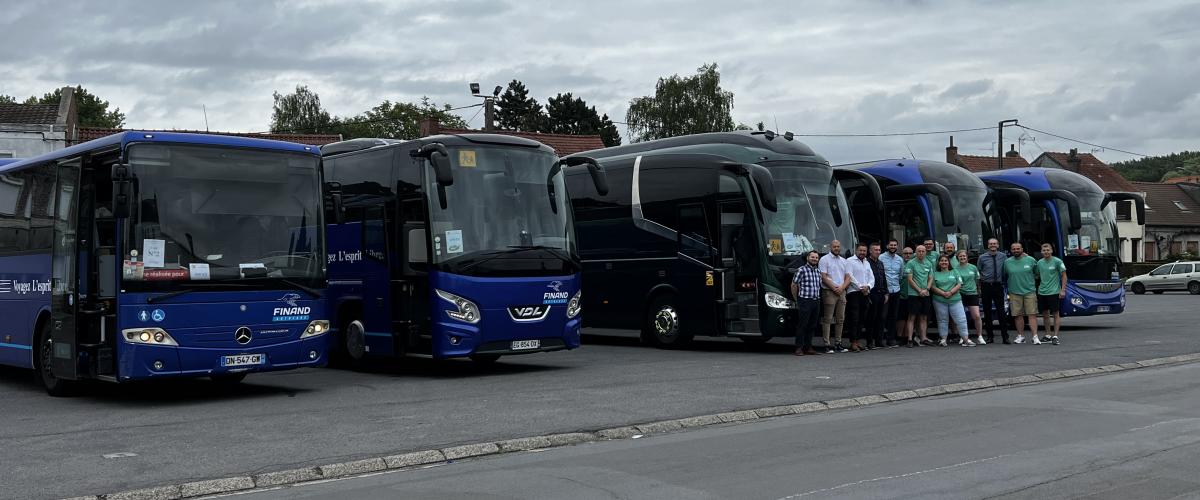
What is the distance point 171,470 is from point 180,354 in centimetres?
424

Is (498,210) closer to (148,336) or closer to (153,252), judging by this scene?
(153,252)

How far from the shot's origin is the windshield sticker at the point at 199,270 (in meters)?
13.1

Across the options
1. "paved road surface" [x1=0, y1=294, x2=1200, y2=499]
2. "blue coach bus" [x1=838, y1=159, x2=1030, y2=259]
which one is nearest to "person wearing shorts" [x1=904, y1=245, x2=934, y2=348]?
"paved road surface" [x1=0, y1=294, x2=1200, y2=499]

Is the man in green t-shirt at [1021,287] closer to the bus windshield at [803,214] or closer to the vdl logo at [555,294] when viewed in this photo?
the bus windshield at [803,214]

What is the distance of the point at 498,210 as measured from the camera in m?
16.2

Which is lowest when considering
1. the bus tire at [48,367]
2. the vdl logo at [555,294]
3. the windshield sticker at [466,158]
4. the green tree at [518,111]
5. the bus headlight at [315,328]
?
the bus tire at [48,367]

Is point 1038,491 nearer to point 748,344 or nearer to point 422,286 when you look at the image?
point 422,286

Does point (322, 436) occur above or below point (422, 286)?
below

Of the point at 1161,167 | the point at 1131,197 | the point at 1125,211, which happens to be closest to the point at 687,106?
the point at 1125,211

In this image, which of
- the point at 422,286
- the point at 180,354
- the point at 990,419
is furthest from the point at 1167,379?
the point at 180,354

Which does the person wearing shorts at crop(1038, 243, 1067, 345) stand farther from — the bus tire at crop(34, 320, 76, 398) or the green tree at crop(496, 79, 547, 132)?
the green tree at crop(496, 79, 547, 132)

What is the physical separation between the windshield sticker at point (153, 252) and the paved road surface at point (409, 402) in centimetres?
160

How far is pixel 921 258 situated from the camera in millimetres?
20969

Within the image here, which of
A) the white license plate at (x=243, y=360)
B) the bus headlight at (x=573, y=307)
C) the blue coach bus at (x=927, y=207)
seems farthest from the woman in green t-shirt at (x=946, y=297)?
the white license plate at (x=243, y=360)
